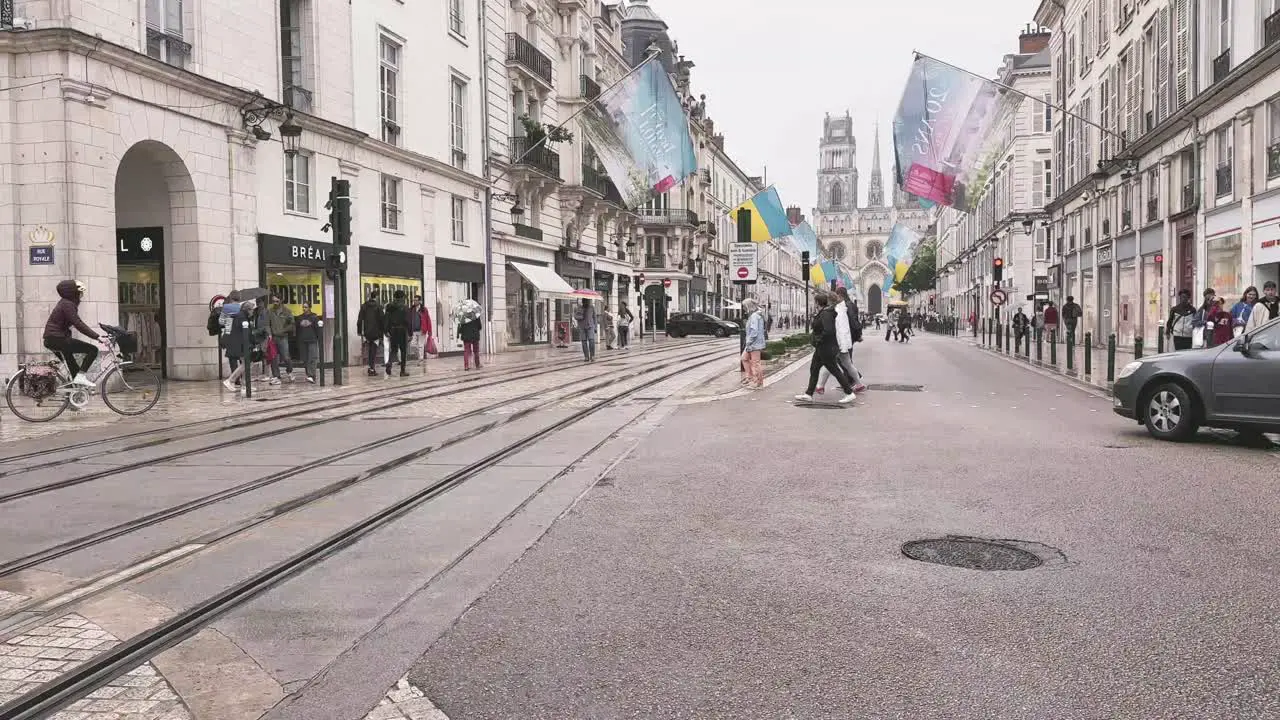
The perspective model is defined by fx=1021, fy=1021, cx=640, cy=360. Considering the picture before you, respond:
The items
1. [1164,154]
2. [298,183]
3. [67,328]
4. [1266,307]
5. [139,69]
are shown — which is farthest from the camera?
[1164,154]

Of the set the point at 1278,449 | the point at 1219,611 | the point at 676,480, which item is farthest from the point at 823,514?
the point at 1278,449

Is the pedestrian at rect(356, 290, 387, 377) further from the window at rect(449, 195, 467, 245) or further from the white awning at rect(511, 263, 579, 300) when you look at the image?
the white awning at rect(511, 263, 579, 300)

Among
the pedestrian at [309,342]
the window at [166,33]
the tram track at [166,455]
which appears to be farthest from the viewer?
the pedestrian at [309,342]

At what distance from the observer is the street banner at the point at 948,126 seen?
22156 millimetres

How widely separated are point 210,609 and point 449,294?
26910mm

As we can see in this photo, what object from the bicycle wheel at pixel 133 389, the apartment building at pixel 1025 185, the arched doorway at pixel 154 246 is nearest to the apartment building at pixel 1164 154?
the apartment building at pixel 1025 185

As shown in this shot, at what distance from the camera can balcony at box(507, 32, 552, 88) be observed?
34906 mm

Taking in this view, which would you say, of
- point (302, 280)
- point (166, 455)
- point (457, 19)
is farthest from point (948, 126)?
point (166, 455)

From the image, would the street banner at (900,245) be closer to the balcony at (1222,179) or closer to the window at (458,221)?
the window at (458,221)

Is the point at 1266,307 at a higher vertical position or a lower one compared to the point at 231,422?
higher

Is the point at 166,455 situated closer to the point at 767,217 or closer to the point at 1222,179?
the point at 1222,179

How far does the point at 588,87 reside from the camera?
4269 centimetres

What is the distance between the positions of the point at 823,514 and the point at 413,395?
10.3m

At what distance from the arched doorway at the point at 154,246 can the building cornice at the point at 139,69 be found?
1455mm
